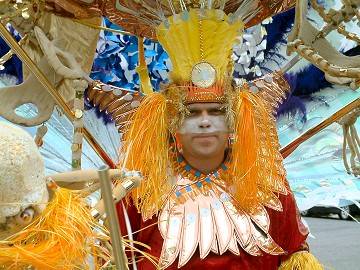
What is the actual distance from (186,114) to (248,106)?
222mm

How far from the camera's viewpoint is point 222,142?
2314 mm

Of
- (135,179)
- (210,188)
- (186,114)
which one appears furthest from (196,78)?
(135,179)

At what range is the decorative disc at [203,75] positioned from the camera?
2314 mm

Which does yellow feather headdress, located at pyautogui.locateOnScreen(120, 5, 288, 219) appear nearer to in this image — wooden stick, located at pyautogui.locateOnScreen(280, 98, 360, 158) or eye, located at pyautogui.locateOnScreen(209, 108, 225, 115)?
eye, located at pyautogui.locateOnScreen(209, 108, 225, 115)

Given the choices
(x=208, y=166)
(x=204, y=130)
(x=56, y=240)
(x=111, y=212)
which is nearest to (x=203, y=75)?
(x=204, y=130)

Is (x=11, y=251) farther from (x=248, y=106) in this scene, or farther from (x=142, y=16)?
(x=142, y=16)

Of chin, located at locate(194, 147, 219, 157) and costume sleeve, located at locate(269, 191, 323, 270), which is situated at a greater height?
chin, located at locate(194, 147, 219, 157)

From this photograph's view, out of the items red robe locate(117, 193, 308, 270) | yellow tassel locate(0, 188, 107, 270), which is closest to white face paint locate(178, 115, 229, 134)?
red robe locate(117, 193, 308, 270)

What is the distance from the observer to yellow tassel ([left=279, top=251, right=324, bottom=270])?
7.50 feet

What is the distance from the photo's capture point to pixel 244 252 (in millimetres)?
2240

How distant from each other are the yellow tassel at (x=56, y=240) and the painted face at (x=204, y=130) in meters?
1.06

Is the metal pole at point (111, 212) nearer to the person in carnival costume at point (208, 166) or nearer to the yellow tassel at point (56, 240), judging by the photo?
the yellow tassel at point (56, 240)

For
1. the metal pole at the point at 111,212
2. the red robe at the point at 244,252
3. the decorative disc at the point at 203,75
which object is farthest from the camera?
the decorative disc at the point at 203,75

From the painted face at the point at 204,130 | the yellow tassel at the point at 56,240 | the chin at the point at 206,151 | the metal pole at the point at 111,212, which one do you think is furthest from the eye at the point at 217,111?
the metal pole at the point at 111,212
